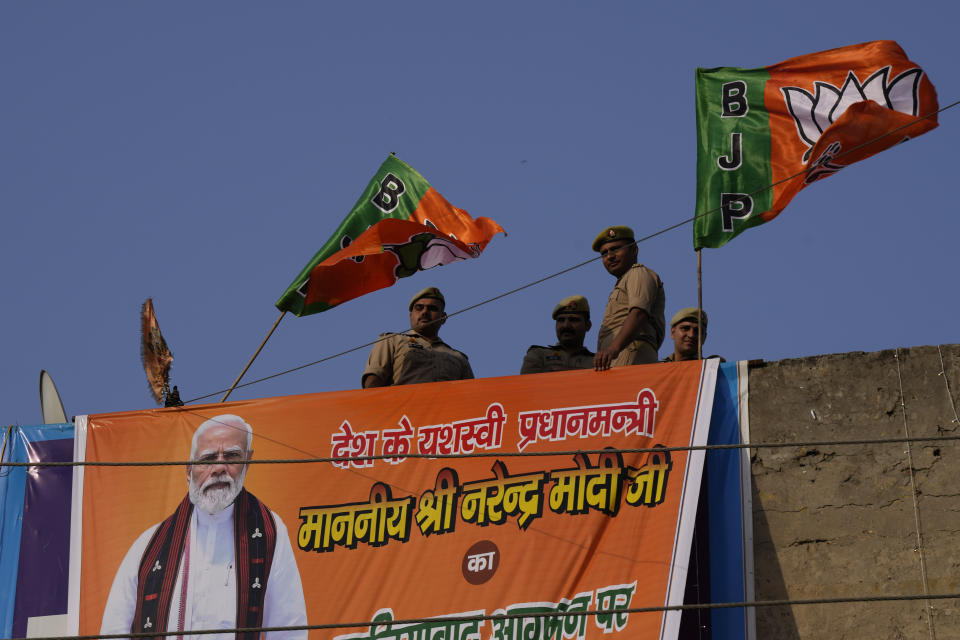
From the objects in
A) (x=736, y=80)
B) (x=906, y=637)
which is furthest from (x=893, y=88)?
(x=906, y=637)

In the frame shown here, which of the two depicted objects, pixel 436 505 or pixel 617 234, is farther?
pixel 617 234

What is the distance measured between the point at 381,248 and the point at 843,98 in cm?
304

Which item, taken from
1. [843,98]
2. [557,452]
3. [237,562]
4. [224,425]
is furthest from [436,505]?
[843,98]

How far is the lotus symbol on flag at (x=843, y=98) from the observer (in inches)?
313

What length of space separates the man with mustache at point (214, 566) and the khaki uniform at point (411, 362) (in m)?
0.91

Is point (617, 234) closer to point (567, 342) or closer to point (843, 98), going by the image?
point (567, 342)

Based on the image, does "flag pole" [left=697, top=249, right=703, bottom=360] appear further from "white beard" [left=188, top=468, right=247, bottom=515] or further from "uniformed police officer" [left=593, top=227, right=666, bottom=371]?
"white beard" [left=188, top=468, right=247, bottom=515]

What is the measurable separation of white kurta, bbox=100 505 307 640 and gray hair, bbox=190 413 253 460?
0.39 metres

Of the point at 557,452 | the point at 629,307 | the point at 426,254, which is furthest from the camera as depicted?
the point at 426,254

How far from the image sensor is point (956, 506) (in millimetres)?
6715

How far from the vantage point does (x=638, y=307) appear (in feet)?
25.0

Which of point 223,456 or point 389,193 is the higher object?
point 389,193

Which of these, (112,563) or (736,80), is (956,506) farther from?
(112,563)

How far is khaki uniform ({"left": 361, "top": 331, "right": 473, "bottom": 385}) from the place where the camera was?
27.1ft
